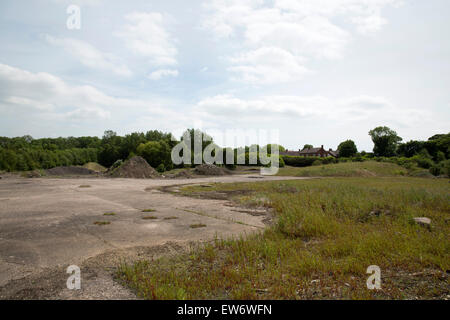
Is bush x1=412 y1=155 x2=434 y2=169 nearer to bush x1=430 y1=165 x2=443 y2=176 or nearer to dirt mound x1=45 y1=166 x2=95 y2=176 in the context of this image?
bush x1=430 y1=165 x2=443 y2=176

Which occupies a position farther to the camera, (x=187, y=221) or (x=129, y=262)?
(x=187, y=221)

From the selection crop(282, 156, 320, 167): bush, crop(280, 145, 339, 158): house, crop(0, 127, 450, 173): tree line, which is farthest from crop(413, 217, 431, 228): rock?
crop(280, 145, 339, 158): house

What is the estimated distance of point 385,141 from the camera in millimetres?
64938

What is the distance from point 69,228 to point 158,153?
32428 mm

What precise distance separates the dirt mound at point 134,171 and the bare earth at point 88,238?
1659 cm

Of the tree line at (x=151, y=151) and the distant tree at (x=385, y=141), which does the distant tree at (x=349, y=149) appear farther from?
the distant tree at (x=385, y=141)

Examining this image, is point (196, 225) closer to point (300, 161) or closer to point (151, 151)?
point (151, 151)

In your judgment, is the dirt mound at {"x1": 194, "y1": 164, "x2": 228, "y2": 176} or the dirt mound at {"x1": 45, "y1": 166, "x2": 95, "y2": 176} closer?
the dirt mound at {"x1": 45, "y1": 166, "x2": 95, "y2": 176}

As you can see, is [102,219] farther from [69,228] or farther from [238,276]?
[238,276]

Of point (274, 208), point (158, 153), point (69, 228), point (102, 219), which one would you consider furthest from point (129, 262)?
point (158, 153)

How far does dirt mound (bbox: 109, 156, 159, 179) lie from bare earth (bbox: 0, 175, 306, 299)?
16.6 meters

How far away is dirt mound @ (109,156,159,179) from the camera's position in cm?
2670

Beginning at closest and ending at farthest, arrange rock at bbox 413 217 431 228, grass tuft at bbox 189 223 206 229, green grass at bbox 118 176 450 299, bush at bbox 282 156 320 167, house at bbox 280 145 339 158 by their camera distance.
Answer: green grass at bbox 118 176 450 299, rock at bbox 413 217 431 228, grass tuft at bbox 189 223 206 229, bush at bbox 282 156 320 167, house at bbox 280 145 339 158

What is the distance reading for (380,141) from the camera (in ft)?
217
